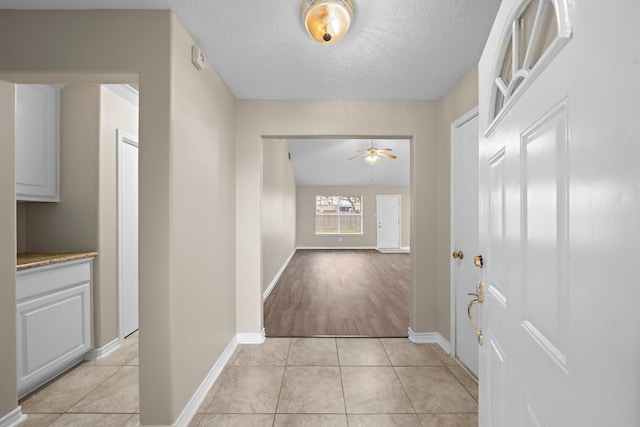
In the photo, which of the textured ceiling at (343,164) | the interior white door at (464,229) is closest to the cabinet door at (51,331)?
the interior white door at (464,229)

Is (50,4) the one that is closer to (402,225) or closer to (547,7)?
(547,7)

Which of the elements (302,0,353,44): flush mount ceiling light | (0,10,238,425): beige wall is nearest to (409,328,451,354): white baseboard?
(0,10,238,425): beige wall

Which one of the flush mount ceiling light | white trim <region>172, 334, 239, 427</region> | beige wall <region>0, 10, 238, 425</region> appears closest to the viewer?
the flush mount ceiling light

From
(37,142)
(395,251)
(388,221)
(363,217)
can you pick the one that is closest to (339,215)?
(363,217)

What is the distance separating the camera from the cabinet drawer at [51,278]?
1782 millimetres

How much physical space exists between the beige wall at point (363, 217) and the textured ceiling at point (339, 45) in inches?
280

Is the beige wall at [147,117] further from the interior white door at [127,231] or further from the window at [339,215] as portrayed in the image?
the window at [339,215]

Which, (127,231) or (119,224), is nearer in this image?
(119,224)

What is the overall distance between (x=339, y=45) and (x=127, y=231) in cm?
252

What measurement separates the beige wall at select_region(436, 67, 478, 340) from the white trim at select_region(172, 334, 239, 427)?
6.50ft

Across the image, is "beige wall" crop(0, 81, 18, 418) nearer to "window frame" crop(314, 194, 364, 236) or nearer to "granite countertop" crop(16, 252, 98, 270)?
"granite countertop" crop(16, 252, 98, 270)

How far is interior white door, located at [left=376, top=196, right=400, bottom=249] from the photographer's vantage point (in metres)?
9.74

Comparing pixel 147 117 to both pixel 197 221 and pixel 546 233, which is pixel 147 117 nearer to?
pixel 197 221

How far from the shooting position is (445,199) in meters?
2.56
